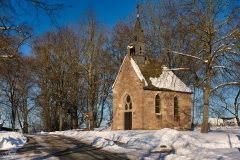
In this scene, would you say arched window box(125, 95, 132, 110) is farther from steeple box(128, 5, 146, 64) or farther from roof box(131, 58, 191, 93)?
steeple box(128, 5, 146, 64)

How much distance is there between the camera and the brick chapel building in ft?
83.7

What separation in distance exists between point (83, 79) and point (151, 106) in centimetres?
1011

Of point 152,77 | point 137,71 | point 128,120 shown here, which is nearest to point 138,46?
point 137,71

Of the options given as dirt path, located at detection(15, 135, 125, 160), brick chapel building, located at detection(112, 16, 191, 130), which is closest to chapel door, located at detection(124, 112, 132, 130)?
brick chapel building, located at detection(112, 16, 191, 130)

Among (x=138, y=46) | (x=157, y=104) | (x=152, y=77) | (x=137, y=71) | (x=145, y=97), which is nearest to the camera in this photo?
(x=145, y=97)

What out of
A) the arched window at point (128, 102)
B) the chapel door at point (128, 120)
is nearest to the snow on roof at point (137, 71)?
the arched window at point (128, 102)

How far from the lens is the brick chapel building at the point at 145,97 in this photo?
25.5 metres

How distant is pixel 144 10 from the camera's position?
30516 millimetres

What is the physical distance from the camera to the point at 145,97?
25.5 m

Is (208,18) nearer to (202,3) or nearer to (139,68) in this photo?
(202,3)

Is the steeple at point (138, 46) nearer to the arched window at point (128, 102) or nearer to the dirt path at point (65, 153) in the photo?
the arched window at point (128, 102)

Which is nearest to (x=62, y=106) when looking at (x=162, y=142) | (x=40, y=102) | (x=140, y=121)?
(x=40, y=102)

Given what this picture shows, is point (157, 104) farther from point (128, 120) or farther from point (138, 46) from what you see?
point (138, 46)

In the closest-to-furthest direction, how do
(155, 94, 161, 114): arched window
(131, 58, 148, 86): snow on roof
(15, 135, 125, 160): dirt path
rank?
1. (15, 135, 125, 160): dirt path
2. (131, 58, 148, 86): snow on roof
3. (155, 94, 161, 114): arched window
